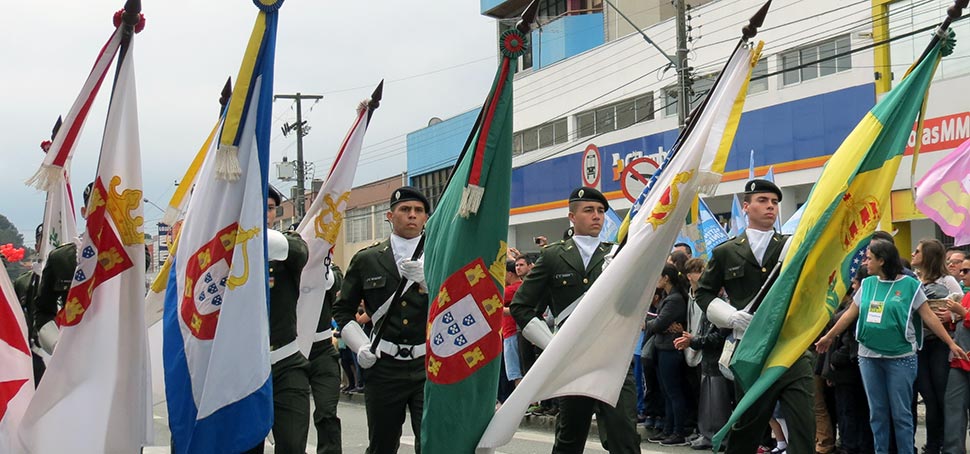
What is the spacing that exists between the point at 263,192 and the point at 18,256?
497 cm

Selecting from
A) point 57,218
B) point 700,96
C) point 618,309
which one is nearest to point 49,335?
point 57,218

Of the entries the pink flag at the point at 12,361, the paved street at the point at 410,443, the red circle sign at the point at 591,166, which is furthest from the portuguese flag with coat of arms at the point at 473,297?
the red circle sign at the point at 591,166

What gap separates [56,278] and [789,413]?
4571 mm

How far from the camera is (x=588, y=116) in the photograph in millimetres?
33438

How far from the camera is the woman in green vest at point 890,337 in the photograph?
8484 mm

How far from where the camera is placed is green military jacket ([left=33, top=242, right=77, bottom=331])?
23.2ft

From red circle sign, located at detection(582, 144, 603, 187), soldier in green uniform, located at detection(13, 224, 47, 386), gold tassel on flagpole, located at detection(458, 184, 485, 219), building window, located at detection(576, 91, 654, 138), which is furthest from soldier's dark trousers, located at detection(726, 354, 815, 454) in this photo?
red circle sign, located at detection(582, 144, 603, 187)

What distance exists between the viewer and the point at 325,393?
323 inches

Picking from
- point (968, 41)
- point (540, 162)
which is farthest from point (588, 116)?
point (968, 41)

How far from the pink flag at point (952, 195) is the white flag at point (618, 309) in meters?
4.36

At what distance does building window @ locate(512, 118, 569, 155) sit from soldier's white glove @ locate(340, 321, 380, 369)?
26.4m

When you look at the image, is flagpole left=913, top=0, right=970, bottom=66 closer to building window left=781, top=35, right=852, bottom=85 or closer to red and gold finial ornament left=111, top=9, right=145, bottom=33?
red and gold finial ornament left=111, top=9, right=145, bottom=33

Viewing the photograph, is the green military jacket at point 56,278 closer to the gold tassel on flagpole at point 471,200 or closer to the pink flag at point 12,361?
the pink flag at point 12,361

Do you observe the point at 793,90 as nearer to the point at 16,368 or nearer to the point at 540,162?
the point at 540,162
